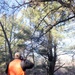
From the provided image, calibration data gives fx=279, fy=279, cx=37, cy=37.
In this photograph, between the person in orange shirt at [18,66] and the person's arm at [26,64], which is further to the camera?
the person in orange shirt at [18,66]

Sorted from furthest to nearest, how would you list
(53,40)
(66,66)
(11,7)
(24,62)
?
(66,66) < (53,40) < (11,7) < (24,62)

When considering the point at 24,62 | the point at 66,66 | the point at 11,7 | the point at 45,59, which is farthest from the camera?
the point at 66,66

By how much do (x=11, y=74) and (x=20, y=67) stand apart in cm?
28

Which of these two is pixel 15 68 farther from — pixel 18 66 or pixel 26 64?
pixel 26 64

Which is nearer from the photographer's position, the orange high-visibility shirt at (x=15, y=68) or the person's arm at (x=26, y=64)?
the person's arm at (x=26, y=64)

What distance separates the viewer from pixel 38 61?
33.9 meters

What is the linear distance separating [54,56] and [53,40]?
4.74 m

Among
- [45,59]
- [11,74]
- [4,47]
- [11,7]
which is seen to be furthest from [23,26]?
[11,74]

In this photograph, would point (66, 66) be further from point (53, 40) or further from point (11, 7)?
point (11, 7)

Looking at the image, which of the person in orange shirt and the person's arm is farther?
the person in orange shirt

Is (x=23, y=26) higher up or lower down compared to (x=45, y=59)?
higher up

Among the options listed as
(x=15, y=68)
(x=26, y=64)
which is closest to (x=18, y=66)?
(x=15, y=68)

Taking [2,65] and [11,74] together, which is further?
[2,65]

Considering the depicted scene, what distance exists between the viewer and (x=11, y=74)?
6289mm
